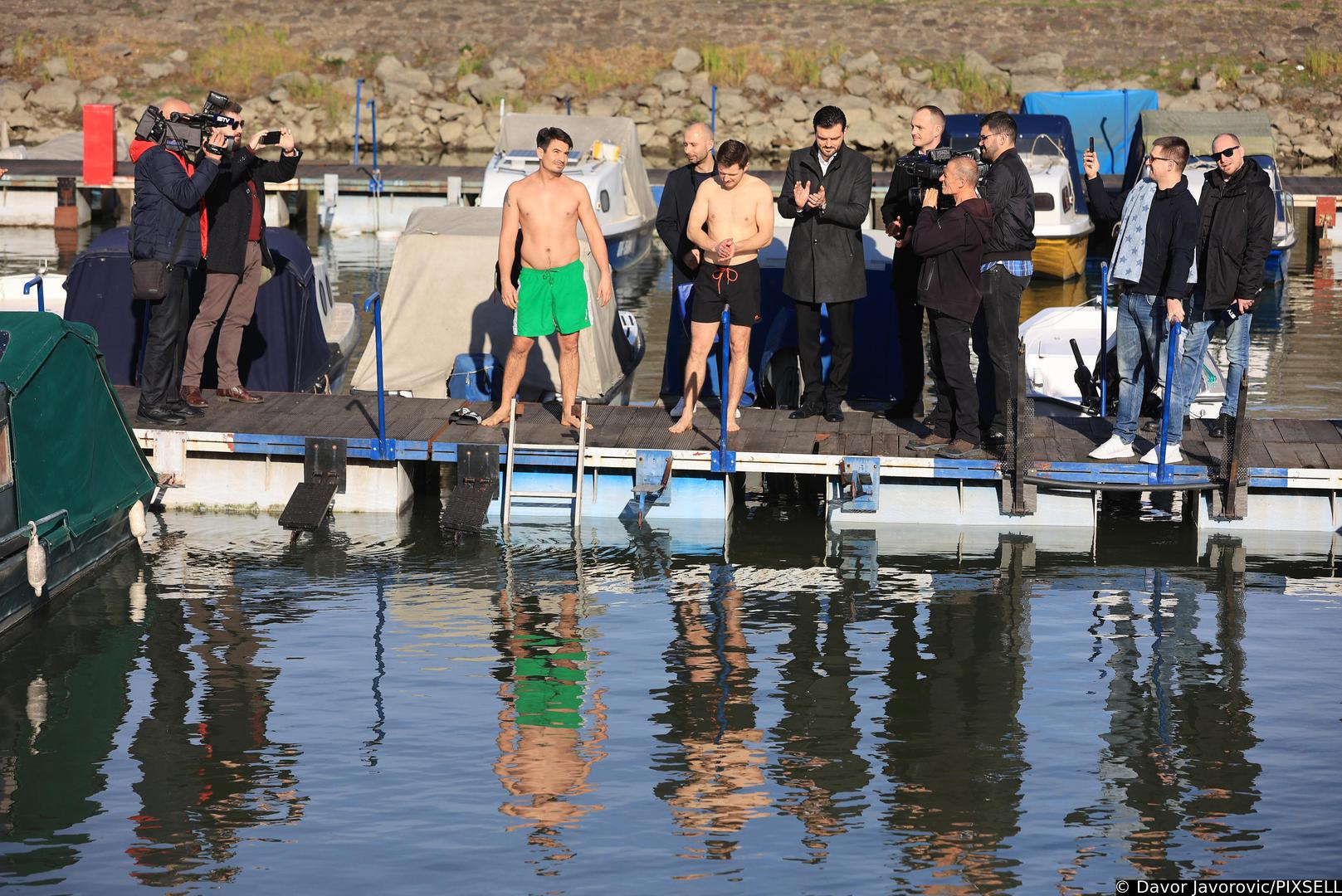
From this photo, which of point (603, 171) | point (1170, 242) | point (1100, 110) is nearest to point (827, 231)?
point (1170, 242)

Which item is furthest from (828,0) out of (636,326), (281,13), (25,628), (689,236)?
(25,628)

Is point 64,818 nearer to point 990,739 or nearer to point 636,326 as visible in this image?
point 990,739

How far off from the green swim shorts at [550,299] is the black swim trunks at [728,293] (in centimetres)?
80

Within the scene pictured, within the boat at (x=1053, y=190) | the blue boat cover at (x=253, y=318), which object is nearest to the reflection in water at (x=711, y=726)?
the blue boat cover at (x=253, y=318)

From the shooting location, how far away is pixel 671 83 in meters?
40.0

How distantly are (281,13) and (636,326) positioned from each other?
98.5 feet

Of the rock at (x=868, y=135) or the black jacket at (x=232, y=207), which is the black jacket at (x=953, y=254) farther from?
the rock at (x=868, y=135)

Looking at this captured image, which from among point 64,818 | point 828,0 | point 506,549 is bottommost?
point 64,818

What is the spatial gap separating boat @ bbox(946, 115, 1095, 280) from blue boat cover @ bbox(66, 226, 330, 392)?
11264 mm

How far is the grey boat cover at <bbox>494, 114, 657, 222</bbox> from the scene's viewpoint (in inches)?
1003

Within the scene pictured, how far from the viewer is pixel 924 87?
4009 centimetres

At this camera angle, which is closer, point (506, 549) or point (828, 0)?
point (506, 549)

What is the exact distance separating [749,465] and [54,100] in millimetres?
32231

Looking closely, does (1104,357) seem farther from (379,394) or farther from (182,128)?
(182,128)
